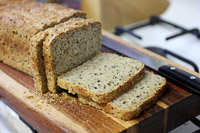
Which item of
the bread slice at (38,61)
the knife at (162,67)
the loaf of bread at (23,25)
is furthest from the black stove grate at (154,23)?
the bread slice at (38,61)

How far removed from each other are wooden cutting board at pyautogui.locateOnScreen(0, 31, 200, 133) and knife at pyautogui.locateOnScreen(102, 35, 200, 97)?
48 mm

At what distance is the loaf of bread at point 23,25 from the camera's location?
82.4 inches

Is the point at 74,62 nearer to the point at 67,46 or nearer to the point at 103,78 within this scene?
the point at 67,46

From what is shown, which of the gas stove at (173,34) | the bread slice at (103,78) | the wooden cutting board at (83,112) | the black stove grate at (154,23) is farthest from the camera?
the black stove grate at (154,23)

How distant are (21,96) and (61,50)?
0.40 meters

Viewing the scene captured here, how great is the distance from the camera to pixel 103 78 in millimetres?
1907

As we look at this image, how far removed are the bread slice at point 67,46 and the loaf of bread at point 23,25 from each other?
14cm

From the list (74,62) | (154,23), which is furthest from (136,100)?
(154,23)

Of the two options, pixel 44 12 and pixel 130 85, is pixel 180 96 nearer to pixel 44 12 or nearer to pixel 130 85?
pixel 130 85

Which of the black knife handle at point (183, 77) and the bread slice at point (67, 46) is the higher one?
the bread slice at point (67, 46)

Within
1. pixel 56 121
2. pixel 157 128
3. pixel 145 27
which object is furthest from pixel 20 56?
pixel 145 27

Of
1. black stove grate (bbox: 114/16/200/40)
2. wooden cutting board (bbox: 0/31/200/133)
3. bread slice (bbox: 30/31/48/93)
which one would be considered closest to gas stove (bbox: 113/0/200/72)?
black stove grate (bbox: 114/16/200/40)

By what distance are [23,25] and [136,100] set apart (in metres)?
0.96

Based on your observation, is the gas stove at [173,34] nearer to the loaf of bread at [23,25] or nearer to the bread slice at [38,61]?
the loaf of bread at [23,25]
